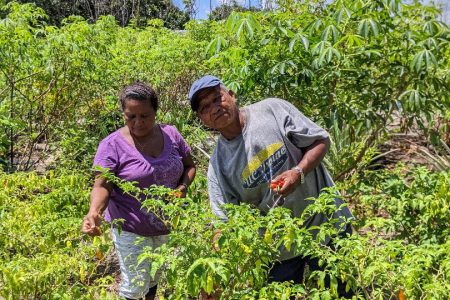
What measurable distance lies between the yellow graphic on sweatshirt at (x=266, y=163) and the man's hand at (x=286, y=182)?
12 cm

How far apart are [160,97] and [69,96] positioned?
782mm

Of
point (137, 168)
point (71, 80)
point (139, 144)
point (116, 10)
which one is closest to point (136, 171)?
point (137, 168)

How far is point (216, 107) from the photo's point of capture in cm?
202

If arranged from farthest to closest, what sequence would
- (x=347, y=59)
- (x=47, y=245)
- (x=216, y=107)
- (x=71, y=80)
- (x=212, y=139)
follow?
(x=212, y=139), (x=71, y=80), (x=347, y=59), (x=47, y=245), (x=216, y=107)

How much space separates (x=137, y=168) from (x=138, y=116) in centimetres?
24

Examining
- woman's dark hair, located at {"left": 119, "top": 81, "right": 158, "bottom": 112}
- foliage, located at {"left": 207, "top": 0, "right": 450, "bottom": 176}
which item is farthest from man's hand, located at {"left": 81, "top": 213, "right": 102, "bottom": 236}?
foliage, located at {"left": 207, "top": 0, "right": 450, "bottom": 176}

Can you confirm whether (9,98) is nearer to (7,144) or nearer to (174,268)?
(7,144)

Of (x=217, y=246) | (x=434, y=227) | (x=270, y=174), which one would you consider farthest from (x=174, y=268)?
(x=434, y=227)

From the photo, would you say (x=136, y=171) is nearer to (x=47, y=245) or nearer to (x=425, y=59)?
(x=47, y=245)

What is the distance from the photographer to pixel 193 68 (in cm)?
481

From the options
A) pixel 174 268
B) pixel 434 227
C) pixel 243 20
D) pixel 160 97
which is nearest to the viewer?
pixel 174 268

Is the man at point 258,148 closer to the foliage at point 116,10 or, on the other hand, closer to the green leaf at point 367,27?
the green leaf at point 367,27

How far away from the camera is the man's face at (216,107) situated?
6.61ft

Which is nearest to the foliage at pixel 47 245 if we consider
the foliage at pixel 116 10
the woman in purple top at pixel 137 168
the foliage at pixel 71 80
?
the woman in purple top at pixel 137 168
